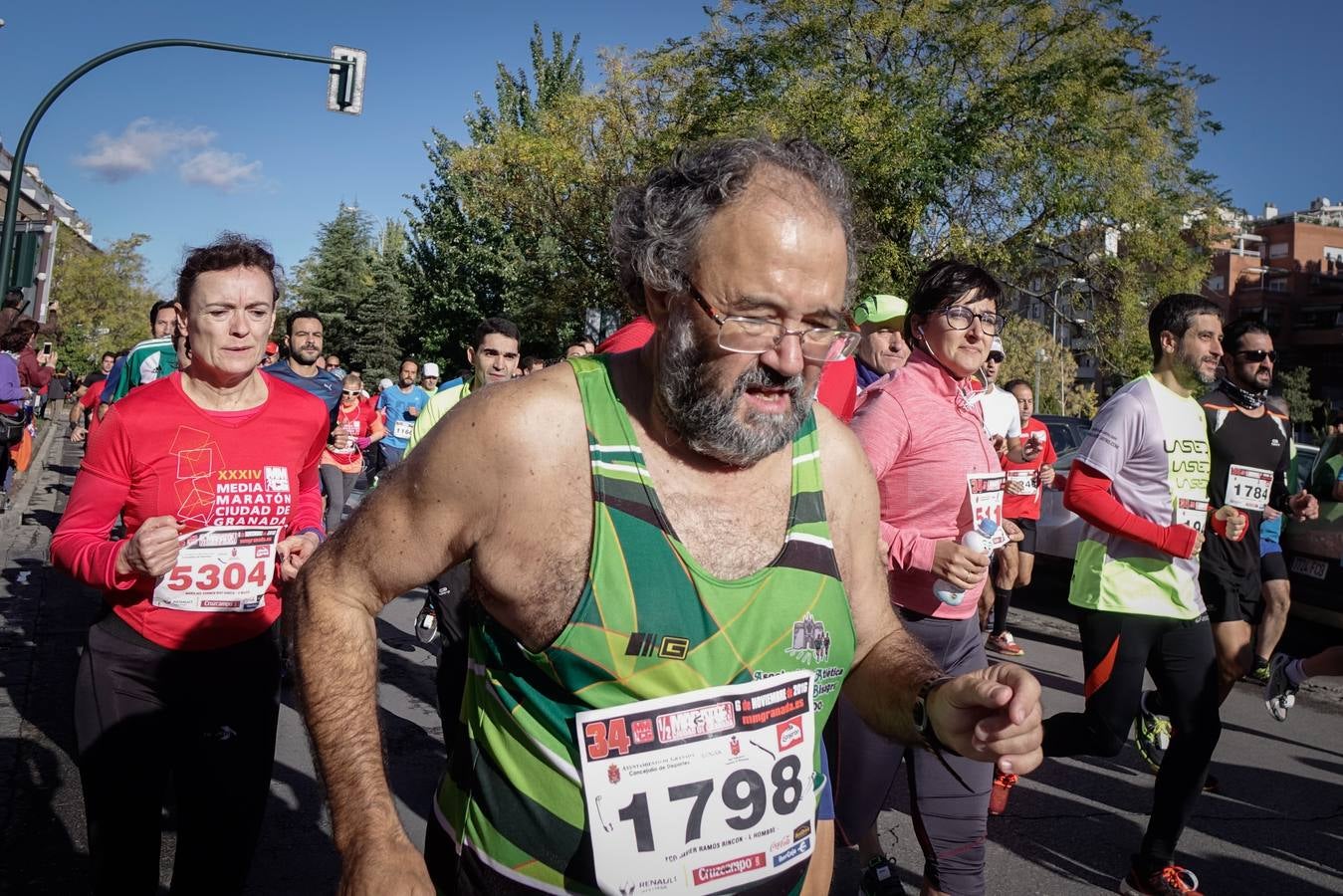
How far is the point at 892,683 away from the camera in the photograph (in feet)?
6.58

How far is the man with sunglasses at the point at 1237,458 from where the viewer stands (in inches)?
196

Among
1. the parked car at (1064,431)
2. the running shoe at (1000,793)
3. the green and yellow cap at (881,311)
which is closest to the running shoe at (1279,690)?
the running shoe at (1000,793)

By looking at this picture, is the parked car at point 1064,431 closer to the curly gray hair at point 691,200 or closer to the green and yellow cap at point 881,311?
the green and yellow cap at point 881,311

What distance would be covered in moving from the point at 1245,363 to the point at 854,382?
93.9 inches

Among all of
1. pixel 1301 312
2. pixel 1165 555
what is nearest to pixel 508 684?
pixel 1165 555

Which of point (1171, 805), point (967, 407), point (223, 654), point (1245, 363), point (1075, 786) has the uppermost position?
point (1245, 363)

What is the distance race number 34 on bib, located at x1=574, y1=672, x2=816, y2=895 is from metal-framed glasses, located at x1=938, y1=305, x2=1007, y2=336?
2.09m

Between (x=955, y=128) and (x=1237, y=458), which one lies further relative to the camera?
(x=955, y=128)

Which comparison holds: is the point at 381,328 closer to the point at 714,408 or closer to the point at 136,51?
the point at 136,51

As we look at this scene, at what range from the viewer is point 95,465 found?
9.18ft

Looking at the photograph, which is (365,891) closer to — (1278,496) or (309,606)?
(309,606)

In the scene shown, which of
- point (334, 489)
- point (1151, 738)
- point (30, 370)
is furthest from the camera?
point (30, 370)

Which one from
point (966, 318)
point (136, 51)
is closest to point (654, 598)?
point (966, 318)

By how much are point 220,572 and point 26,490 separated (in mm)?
15024
